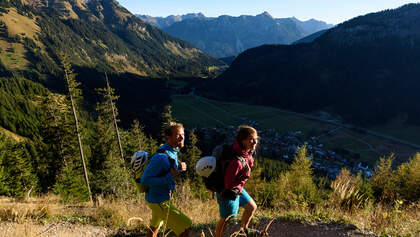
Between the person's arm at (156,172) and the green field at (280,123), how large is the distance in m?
→ 109

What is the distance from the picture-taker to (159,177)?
12.2 ft

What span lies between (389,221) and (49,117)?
2590 cm

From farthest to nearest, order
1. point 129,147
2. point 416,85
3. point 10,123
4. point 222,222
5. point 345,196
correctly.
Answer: point 416,85, point 10,123, point 129,147, point 345,196, point 222,222

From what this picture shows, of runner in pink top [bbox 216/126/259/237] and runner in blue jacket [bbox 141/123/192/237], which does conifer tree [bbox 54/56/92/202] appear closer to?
runner in blue jacket [bbox 141/123/192/237]

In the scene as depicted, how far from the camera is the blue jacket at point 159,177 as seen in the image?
3.70 m

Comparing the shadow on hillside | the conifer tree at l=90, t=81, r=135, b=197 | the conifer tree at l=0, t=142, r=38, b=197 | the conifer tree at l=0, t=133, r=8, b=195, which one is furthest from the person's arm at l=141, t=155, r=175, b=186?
the conifer tree at l=0, t=142, r=38, b=197

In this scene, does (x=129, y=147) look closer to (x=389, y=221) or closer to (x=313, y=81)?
(x=389, y=221)

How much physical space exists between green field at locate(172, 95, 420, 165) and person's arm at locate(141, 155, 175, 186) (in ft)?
357

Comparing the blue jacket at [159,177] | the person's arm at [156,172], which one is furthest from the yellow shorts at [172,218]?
the person's arm at [156,172]

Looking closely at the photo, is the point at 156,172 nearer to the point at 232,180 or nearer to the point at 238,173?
the point at 232,180

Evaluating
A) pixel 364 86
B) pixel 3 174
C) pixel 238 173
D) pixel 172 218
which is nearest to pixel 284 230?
pixel 238 173

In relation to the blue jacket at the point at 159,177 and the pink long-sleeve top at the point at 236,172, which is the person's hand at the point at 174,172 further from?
the pink long-sleeve top at the point at 236,172

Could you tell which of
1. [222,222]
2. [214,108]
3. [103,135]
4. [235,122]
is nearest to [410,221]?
[222,222]

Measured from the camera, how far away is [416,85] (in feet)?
521
